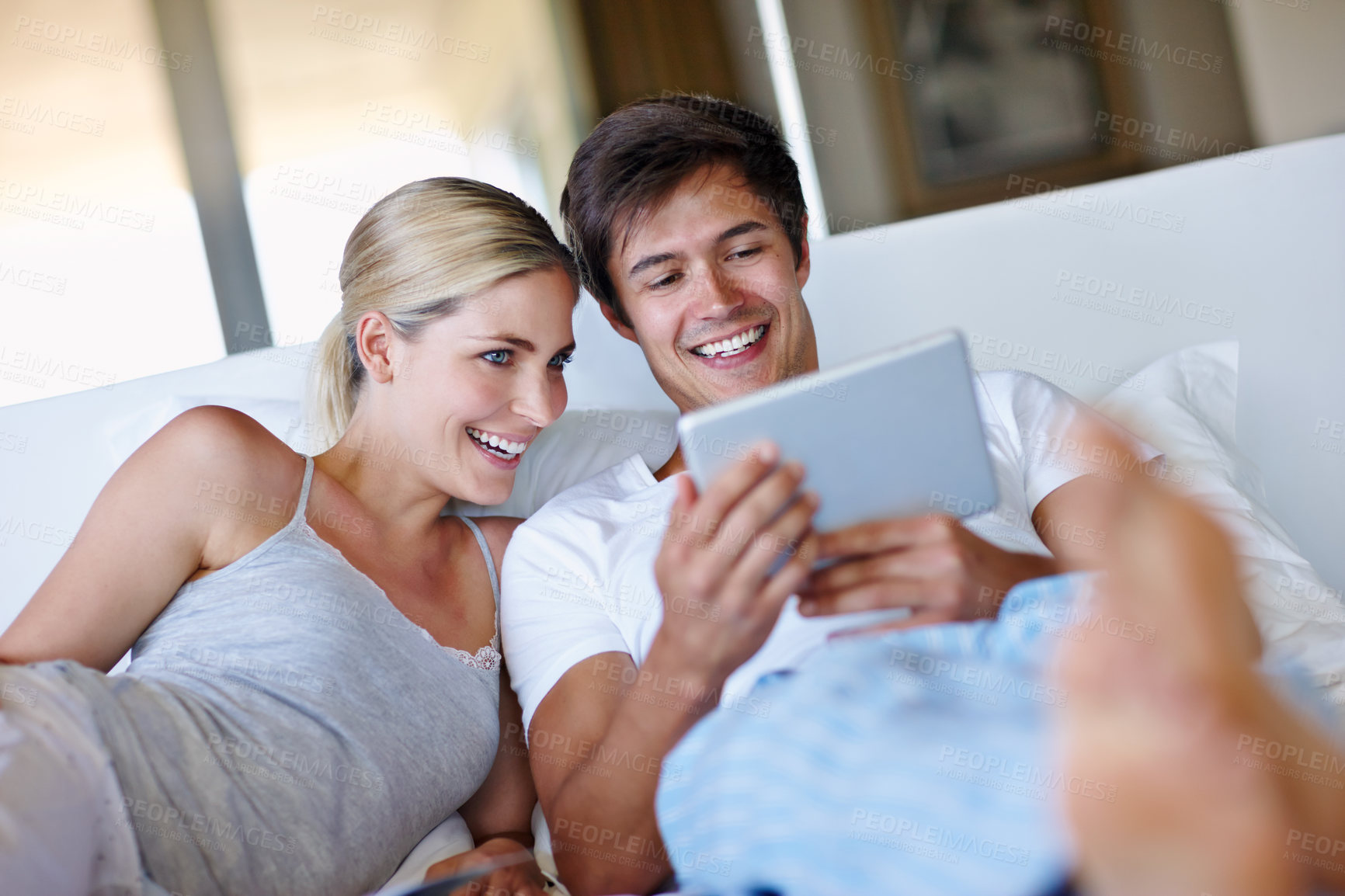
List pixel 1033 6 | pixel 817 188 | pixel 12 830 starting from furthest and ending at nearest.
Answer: pixel 817 188, pixel 1033 6, pixel 12 830

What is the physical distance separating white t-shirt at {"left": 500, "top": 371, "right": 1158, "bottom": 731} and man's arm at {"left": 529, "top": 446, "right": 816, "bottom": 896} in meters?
0.04

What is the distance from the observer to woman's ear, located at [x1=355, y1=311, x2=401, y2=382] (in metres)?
1.21

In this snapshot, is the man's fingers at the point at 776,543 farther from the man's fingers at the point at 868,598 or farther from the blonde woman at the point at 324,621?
the blonde woman at the point at 324,621

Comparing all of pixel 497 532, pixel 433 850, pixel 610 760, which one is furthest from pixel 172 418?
pixel 610 760

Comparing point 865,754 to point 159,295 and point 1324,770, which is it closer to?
point 1324,770

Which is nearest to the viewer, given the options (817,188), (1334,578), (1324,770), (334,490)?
Answer: (1324,770)

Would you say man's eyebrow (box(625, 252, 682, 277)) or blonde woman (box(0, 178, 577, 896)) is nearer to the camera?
blonde woman (box(0, 178, 577, 896))

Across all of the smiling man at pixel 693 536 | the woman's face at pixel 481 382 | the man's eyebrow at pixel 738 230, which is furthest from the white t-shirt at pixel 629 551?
the man's eyebrow at pixel 738 230

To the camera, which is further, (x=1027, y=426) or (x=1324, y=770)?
(x=1027, y=426)

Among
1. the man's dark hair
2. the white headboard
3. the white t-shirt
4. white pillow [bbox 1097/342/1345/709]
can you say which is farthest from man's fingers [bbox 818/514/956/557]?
the white headboard

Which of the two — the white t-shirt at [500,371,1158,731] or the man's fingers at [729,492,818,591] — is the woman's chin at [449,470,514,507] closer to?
the white t-shirt at [500,371,1158,731]

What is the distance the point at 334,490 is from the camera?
1153 mm

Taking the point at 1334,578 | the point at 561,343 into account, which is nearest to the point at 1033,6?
the point at 1334,578

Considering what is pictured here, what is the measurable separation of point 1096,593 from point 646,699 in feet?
1.37
